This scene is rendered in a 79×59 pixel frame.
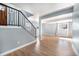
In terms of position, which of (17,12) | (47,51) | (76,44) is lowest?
(47,51)

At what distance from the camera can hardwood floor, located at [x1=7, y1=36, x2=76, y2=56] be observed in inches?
143

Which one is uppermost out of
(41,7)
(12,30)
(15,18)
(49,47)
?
(41,7)

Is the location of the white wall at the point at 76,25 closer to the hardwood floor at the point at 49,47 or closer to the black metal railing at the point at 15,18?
the hardwood floor at the point at 49,47

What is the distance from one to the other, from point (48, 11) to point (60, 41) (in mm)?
1042

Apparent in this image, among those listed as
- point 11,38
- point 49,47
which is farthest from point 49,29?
point 11,38

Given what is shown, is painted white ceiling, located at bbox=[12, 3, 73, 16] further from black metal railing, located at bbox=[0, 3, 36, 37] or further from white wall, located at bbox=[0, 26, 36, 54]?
white wall, located at bbox=[0, 26, 36, 54]

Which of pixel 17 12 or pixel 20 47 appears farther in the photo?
pixel 20 47

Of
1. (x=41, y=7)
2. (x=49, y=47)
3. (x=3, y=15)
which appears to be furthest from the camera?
(x=49, y=47)

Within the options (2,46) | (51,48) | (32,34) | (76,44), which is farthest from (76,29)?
(2,46)

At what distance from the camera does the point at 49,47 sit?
388cm

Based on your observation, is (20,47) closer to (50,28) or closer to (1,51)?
(1,51)

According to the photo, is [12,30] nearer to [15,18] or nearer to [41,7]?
[15,18]

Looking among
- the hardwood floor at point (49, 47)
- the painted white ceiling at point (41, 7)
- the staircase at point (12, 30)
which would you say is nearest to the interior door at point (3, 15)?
the staircase at point (12, 30)

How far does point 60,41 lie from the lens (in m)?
3.95
